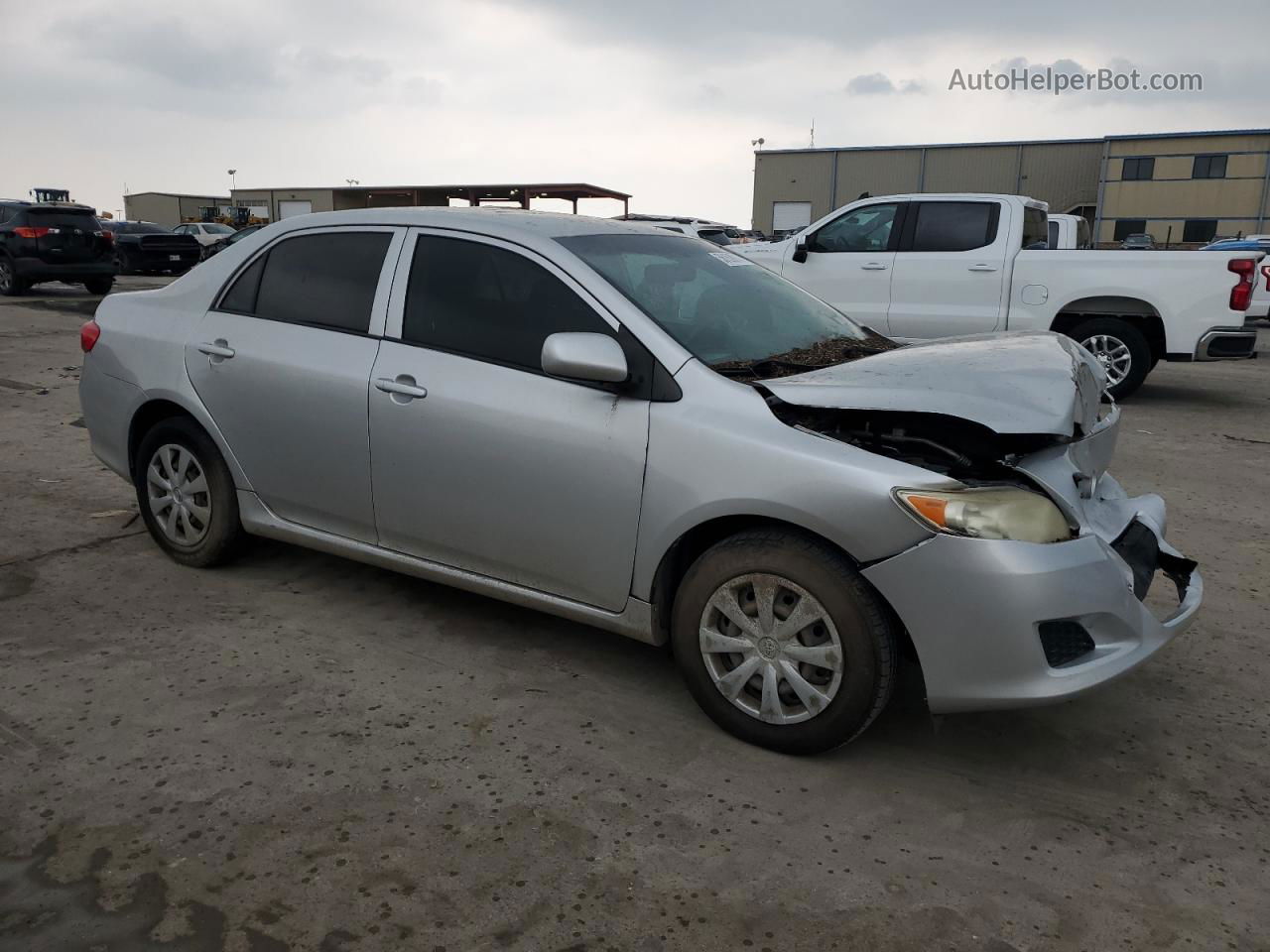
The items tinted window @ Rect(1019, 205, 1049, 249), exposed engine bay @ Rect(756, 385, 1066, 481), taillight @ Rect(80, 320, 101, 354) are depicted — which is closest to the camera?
exposed engine bay @ Rect(756, 385, 1066, 481)

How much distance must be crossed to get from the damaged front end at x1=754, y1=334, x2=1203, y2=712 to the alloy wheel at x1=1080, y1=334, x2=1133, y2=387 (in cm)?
699

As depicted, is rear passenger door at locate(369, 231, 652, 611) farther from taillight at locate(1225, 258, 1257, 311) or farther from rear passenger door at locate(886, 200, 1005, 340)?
taillight at locate(1225, 258, 1257, 311)

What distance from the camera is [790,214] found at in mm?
53969

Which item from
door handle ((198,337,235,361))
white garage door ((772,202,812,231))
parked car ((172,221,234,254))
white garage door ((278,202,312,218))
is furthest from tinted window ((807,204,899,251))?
white garage door ((278,202,312,218))

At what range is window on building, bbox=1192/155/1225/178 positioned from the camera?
43.3 m

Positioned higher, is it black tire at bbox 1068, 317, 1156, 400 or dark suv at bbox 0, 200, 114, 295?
dark suv at bbox 0, 200, 114, 295

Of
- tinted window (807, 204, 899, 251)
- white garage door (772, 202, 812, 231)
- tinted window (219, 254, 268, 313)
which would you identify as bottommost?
tinted window (219, 254, 268, 313)

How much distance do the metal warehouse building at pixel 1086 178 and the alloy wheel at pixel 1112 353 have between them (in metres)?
36.8

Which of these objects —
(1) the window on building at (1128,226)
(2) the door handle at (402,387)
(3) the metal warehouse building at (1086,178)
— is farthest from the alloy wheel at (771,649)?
(1) the window on building at (1128,226)

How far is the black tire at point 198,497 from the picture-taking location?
173 inches

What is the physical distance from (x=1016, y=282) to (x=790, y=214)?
151 feet

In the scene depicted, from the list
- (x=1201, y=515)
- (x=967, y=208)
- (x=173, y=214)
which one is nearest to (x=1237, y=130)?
(x=967, y=208)

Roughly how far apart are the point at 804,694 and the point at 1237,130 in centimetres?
4898

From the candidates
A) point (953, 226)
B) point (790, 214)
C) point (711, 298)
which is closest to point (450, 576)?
point (711, 298)
